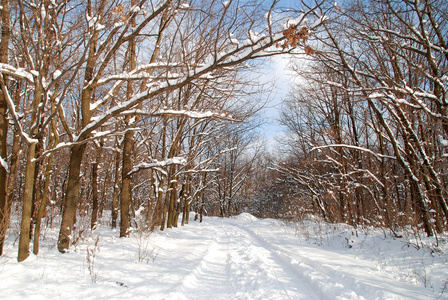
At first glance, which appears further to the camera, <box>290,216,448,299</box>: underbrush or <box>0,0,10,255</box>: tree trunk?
<box>0,0,10,255</box>: tree trunk

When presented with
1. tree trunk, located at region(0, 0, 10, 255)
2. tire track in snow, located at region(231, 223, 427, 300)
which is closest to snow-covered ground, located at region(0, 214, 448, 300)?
tire track in snow, located at region(231, 223, 427, 300)

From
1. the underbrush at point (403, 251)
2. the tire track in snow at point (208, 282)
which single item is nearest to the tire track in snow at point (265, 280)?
the tire track in snow at point (208, 282)

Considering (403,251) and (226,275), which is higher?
(403,251)

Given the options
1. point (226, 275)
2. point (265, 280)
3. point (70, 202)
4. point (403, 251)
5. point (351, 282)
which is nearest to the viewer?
point (351, 282)

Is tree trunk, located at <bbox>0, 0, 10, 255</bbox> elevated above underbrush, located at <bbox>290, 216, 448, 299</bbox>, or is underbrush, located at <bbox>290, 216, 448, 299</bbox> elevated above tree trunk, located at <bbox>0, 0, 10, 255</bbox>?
tree trunk, located at <bbox>0, 0, 10, 255</bbox>

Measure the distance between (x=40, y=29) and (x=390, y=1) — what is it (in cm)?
765

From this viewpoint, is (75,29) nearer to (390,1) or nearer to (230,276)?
(230,276)

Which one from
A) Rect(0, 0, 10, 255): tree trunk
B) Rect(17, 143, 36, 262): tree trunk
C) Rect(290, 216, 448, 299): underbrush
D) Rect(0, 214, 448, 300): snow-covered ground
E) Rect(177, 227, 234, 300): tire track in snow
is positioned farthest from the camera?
Rect(0, 0, 10, 255): tree trunk

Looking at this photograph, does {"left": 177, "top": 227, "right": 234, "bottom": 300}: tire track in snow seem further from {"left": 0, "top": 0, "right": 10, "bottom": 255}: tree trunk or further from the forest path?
{"left": 0, "top": 0, "right": 10, "bottom": 255}: tree trunk

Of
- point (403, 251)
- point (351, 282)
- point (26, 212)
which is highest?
point (26, 212)

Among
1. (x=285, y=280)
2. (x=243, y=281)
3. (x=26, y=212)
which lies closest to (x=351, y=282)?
(x=285, y=280)

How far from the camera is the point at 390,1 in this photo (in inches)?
245

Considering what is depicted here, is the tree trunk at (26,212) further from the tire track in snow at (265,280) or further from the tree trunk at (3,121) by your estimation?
the tire track in snow at (265,280)

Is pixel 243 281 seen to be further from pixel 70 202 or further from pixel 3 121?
pixel 3 121
